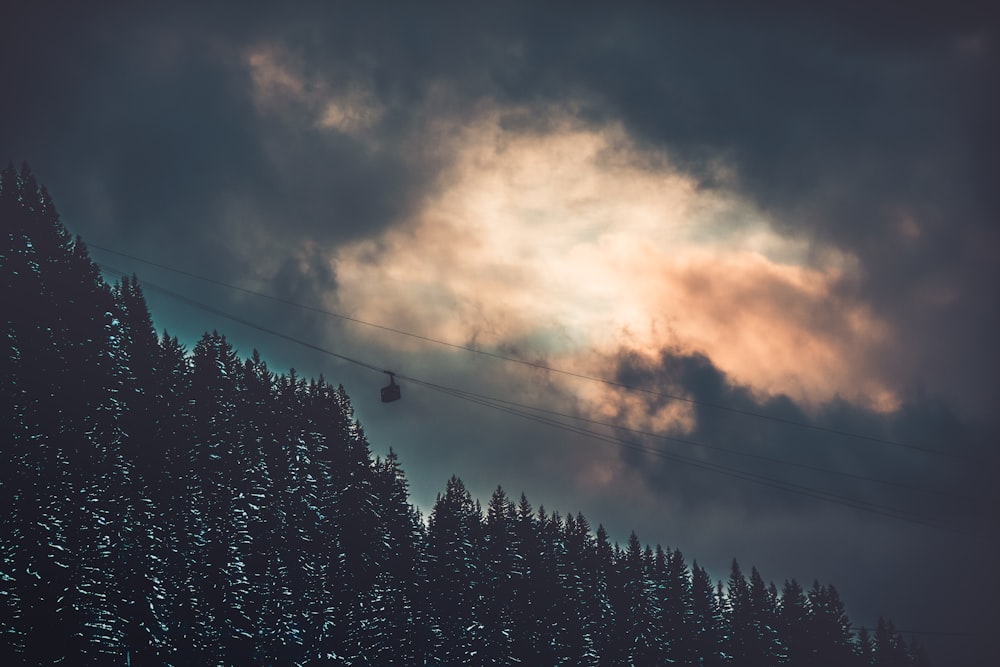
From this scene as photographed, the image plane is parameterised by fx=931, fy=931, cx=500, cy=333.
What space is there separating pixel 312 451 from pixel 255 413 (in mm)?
4640

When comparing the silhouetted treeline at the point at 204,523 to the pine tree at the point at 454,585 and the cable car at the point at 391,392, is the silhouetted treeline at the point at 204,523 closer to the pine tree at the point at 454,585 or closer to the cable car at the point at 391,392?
the pine tree at the point at 454,585

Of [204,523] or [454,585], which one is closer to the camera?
[204,523]

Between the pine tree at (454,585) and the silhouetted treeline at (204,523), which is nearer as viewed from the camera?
the silhouetted treeline at (204,523)

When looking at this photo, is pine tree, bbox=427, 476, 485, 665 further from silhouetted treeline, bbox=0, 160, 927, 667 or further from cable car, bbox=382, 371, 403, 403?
cable car, bbox=382, 371, 403, 403

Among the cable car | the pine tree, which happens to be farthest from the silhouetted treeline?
the cable car

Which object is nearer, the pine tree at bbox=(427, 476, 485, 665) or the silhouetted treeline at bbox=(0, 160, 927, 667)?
the silhouetted treeline at bbox=(0, 160, 927, 667)

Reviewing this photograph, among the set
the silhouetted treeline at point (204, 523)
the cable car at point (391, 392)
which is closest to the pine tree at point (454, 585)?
the silhouetted treeline at point (204, 523)

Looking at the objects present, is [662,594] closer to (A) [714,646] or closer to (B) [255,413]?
(A) [714,646]

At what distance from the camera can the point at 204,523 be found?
5259cm

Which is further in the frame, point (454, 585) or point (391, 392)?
point (454, 585)

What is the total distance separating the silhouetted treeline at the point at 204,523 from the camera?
45594 millimetres

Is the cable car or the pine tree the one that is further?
the pine tree

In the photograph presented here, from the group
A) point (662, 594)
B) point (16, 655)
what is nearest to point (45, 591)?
point (16, 655)

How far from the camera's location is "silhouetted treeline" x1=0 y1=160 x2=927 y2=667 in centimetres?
4559
